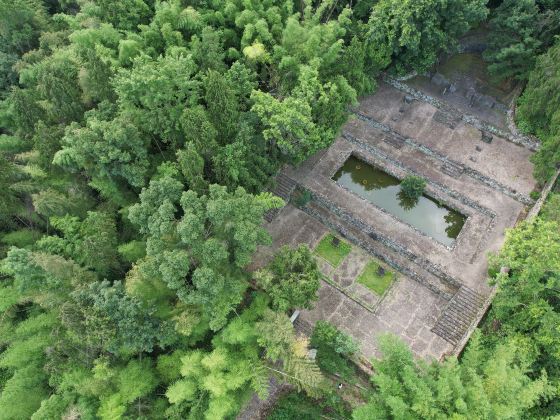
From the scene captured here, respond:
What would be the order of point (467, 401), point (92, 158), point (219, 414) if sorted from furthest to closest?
1. point (92, 158)
2. point (219, 414)
3. point (467, 401)

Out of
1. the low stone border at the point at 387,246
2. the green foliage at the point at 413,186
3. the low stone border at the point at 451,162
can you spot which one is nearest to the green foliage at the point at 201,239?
the low stone border at the point at 387,246

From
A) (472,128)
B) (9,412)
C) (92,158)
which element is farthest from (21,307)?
(472,128)

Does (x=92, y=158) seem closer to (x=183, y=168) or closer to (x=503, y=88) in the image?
(x=183, y=168)

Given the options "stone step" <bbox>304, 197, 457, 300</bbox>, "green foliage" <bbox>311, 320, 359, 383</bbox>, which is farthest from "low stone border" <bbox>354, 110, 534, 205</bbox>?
"green foliage" <bbox>311, 320, 359, 383</bbox>

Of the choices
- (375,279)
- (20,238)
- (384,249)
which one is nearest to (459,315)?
(375,279)

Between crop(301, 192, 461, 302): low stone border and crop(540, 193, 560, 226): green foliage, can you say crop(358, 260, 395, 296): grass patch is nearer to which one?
crop(301, 192, 461, 302): low stone border
